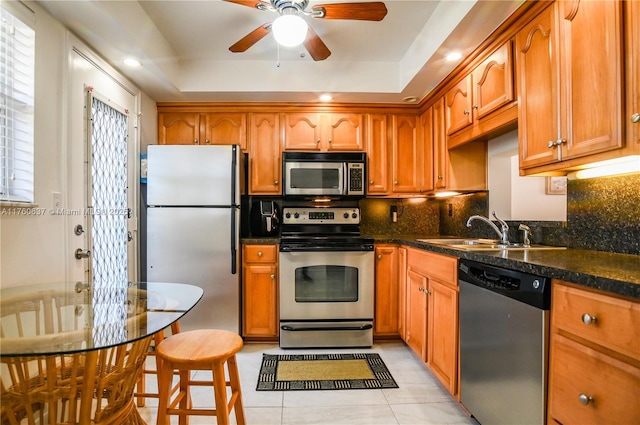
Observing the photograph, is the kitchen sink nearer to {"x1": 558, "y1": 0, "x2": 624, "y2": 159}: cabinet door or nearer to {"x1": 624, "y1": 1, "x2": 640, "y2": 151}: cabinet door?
{"x1": 558, "y1": 0, "x2": 624, "y2": 159}: cabinet door

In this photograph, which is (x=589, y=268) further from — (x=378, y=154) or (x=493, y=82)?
(x=378, y=154)

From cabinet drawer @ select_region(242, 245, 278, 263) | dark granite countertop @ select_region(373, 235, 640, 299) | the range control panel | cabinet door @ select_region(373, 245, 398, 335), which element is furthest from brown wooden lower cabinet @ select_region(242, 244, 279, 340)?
dark granite countertop @ select_region(373, 235, 640, 299)

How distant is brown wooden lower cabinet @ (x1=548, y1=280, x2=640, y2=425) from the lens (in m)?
0.88

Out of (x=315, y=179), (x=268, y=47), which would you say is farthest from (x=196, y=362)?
(x=268, y=47)

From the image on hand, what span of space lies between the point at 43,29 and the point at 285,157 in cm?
177

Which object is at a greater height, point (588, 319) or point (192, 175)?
point (192, 175)

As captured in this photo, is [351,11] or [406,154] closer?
[351,11]

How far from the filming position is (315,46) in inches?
80.0

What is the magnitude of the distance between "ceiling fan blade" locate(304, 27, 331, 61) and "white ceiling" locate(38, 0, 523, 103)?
0.79ft

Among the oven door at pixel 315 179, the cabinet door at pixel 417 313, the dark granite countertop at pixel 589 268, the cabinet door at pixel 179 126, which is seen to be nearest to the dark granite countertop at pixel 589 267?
the dark granite countertop at pixel 589 268

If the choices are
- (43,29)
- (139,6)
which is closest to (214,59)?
(139,6)

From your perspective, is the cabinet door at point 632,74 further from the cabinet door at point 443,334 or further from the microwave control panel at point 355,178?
the microwave control panel at point 355,178

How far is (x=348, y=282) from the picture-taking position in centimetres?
273

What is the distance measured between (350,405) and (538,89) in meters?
2.03
